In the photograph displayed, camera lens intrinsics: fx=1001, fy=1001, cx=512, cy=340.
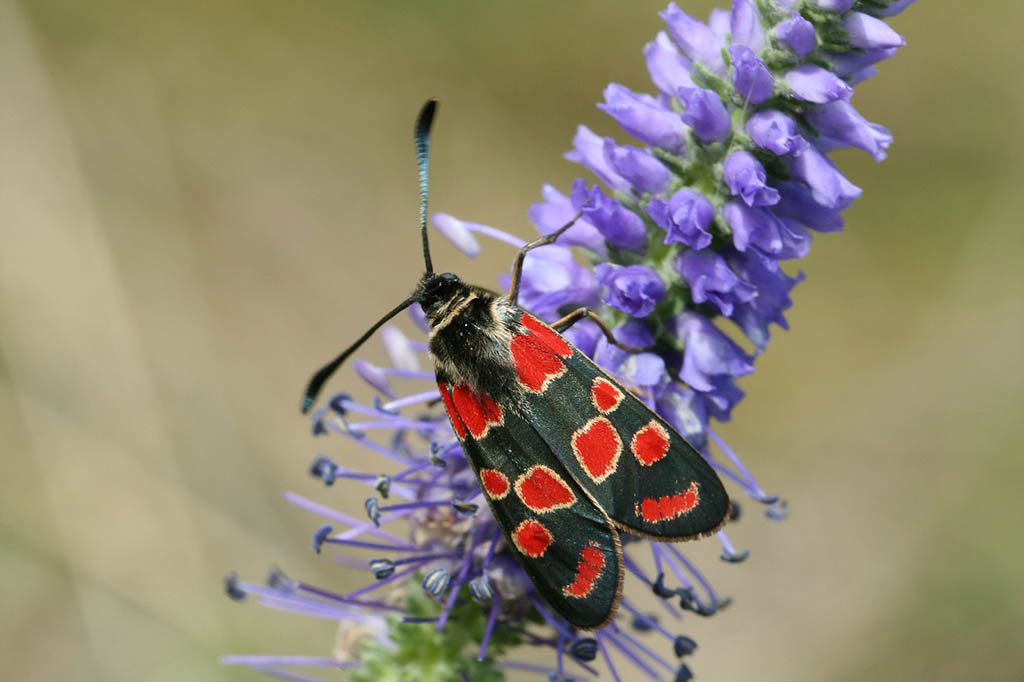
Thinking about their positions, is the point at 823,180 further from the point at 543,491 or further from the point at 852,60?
the point at 543,491

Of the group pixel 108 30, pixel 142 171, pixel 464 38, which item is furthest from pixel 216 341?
pixel 464 38

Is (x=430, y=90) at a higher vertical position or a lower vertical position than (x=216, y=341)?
higher

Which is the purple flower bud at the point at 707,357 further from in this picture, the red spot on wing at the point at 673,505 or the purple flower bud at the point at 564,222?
the purple flower bud at the point at 564,222

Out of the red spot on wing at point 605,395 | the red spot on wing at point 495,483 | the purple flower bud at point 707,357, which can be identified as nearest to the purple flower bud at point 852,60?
the purple flower bud at point 707,357

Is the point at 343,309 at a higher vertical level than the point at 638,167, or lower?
lower

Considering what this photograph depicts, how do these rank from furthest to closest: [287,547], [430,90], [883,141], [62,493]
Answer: [430,90] → [287,547] → [62,493] → [883,141]

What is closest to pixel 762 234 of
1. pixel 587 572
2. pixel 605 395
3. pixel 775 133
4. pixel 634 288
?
pixel 775 133

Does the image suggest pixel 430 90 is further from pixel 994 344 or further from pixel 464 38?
pixel 994 344
